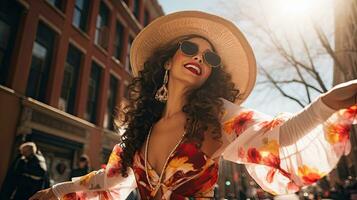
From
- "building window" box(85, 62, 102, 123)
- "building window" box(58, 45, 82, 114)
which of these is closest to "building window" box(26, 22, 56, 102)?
"building window" box(58, 45, 82, 114)

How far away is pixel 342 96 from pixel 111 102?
612 inches

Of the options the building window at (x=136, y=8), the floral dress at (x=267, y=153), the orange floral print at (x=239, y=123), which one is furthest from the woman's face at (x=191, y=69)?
the building window at (x=136, y=8)

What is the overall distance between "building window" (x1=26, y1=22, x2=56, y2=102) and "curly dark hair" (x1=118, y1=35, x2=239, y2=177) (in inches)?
350

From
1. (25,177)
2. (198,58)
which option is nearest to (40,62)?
(25,177)

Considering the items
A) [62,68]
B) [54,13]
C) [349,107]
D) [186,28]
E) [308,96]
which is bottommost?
[349,107]

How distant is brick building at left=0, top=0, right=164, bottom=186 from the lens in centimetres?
873

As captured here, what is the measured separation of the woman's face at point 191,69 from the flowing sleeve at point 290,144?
18.0 inches

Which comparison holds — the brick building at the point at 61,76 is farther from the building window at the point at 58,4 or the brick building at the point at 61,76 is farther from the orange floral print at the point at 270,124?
the orange floral print at the point at 270,124

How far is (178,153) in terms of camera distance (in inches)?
58.0

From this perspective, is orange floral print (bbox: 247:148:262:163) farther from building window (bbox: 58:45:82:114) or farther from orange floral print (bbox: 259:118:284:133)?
building window (bbox: 58:45:82:114)

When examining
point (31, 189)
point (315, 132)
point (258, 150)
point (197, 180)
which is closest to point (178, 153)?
point (197, 180)

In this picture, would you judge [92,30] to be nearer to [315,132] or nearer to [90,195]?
[90,195]

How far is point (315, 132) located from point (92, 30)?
13.9m

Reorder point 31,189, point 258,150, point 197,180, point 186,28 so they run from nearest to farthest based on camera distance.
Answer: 1. point 258,150
2. point 197,180
3. point 186,28
4. point 31,189
